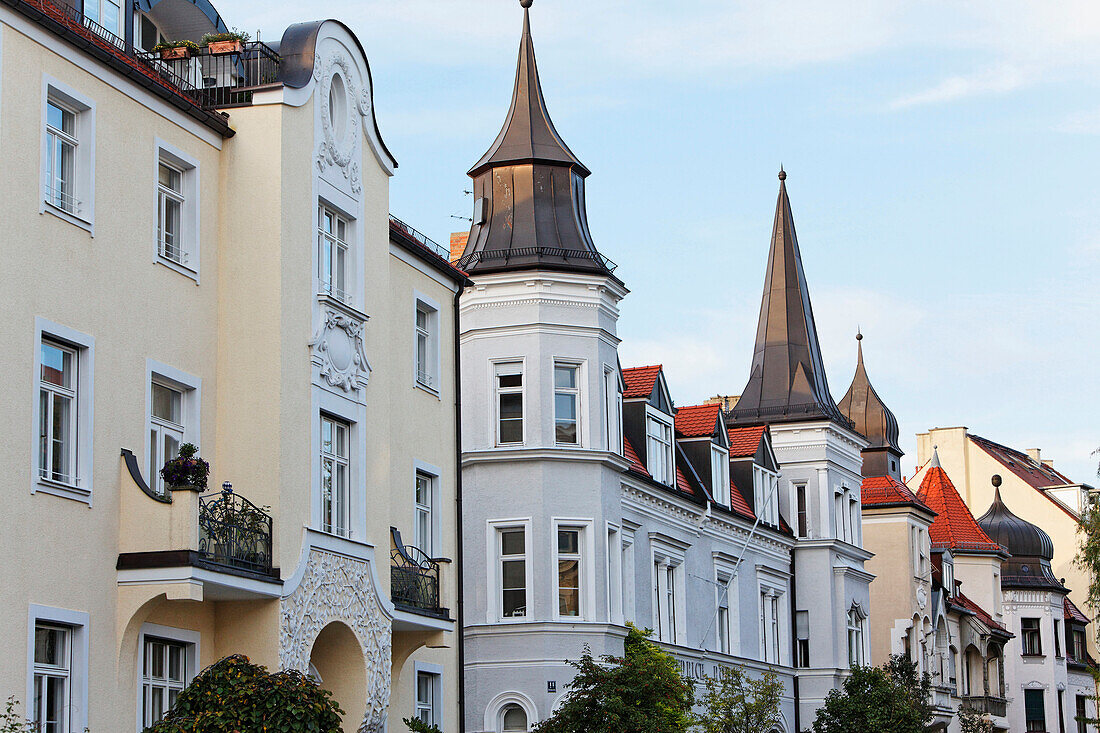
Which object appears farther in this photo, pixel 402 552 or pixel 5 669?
pixel 402 552

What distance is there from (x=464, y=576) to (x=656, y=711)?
5.90 metres

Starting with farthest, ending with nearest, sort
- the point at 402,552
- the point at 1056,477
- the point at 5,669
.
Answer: the point at 1056,477, the point at 402,552, the point at 5,669

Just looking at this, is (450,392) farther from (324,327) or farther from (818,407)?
(818,407)

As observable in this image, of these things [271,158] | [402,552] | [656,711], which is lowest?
[656,711]

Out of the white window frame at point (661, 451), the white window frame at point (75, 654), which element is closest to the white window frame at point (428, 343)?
the white window frame at point (661, 451)

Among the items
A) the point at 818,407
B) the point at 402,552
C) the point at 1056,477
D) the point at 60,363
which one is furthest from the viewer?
the point at 1056,477

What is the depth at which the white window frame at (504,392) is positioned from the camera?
115 feet

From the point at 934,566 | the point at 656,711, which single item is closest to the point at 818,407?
the point at 934,566

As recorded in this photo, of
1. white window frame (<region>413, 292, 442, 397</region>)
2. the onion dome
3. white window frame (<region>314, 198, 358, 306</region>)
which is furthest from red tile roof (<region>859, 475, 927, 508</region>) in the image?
white window frame (<region>314, 198, 358, 306</region>)

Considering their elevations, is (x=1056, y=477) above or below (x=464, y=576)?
above

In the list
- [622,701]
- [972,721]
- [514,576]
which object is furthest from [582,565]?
[972,721]

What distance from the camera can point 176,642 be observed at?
2172 cm

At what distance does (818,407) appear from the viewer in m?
51.7

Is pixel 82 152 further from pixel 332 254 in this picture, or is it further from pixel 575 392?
pixel 575 392
